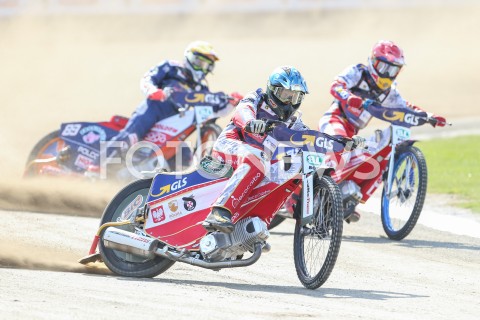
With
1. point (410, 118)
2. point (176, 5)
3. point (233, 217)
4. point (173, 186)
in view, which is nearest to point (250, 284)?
point (233, 217)

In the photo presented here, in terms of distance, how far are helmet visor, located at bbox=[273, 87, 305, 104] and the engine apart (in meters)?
1.16

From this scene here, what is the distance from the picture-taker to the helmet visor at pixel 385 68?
578 inches

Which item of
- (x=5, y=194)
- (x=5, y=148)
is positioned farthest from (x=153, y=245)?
(x=5, y=148)

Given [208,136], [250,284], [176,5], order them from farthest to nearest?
[176,5], [208,136], [250,284]

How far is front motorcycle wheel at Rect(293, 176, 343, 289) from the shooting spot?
404 inches

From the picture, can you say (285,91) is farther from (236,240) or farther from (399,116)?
(399,116)

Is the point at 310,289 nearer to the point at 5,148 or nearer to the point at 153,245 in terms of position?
the point at 153,245

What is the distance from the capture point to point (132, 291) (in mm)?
9852

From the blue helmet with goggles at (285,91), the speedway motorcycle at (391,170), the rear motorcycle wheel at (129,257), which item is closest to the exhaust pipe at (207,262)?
the rear motorcycle wheel at (129,257)

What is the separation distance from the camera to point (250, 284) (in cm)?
1078

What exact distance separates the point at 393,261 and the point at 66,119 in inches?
671

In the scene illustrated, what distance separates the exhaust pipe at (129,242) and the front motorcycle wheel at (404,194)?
410 cm

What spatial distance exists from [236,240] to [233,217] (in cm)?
22

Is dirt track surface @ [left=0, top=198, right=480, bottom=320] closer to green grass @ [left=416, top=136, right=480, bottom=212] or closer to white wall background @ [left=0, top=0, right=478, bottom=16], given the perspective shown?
green grass @ [left=416, top=136, right=480, bottom=212]
